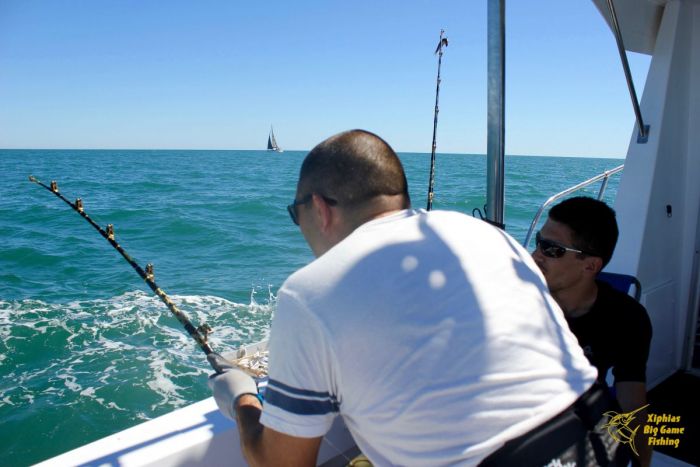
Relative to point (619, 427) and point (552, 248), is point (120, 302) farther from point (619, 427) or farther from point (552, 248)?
point (619, 427)

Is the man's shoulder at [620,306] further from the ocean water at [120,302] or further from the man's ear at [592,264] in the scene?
the ocean water at [120,302]

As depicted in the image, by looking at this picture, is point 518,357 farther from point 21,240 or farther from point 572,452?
point 21,240

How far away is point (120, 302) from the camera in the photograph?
8.11 m

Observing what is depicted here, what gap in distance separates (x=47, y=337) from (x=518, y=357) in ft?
23.5

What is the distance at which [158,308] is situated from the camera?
7.59 meters

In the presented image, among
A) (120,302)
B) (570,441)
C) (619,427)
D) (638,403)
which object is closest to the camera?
(570,441)

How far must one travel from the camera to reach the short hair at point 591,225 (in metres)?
1.76

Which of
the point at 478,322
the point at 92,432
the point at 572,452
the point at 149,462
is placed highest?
the point at 478,322

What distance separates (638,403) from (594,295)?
393 millimetres

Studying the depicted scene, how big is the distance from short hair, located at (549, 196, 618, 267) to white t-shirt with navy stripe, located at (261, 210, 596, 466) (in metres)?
0.96

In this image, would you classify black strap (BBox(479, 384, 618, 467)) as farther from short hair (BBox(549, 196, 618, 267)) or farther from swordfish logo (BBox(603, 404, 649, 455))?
short hair (BBox(549, 196, 618, 267))

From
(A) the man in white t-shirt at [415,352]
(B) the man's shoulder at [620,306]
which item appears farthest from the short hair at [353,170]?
(B) the man's shoulder at [620,306]

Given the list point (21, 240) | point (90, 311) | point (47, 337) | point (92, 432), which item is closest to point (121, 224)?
point (21, 240)

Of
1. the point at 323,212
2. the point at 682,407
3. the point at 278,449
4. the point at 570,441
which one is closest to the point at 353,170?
the point at 323,212
